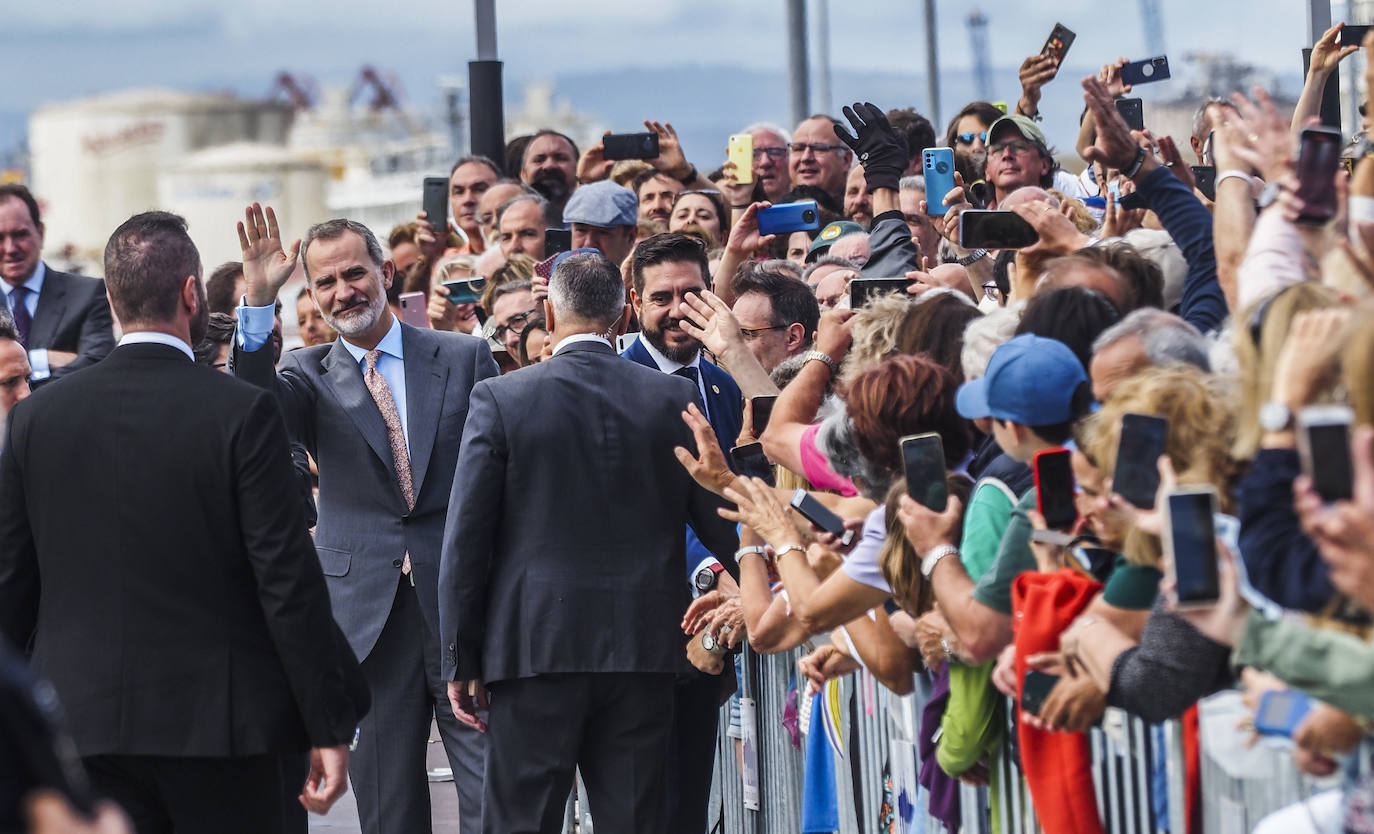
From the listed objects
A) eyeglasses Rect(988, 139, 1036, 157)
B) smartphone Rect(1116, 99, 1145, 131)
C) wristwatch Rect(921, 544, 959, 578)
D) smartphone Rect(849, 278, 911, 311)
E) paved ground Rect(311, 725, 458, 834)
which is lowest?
paved ground Rect(311, 725, 458, 834)

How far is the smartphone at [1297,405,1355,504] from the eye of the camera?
2723mm

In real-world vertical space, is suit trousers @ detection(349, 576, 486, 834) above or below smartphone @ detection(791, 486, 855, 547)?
below

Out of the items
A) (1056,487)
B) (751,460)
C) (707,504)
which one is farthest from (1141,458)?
(707,504)

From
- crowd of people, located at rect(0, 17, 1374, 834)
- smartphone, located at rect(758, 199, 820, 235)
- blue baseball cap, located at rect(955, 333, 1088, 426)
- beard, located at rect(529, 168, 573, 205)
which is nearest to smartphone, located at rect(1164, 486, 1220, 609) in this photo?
crowd of people, located at rect(0, 17, 1374, 834)

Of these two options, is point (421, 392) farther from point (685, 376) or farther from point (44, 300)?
point (44, 300)

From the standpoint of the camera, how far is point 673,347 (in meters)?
7.15

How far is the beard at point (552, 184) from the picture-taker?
37.1 feet

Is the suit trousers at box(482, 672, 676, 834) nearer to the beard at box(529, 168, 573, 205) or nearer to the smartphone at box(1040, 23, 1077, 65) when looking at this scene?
the smartphone at box(1040, 23, 1077, 65)

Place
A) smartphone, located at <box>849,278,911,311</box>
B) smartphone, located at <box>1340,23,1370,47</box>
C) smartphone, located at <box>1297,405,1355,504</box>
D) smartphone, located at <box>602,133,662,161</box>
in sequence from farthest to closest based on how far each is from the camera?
1. smartphone, located at <box>602,133,662,161</box>
2. smartphone, located at <box>1340,23,1370,47</box>
3. smartphone, located at <box>849,278,911,311</box>
4. smartphone, located at <box>1297,405,1355,504</box>

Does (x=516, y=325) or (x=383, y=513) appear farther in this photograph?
(x=516, y=325)

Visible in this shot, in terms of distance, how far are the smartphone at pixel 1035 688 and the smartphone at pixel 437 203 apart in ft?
25.9

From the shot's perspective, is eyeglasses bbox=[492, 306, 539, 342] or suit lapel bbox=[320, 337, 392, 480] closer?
suit lapel bbox=[320, 337, 392, 480]

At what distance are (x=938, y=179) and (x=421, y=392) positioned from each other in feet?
6.97

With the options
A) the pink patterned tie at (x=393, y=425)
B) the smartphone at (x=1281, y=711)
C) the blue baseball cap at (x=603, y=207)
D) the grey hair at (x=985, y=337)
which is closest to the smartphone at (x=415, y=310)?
the blue baseball cap at (x=603, y=207)
